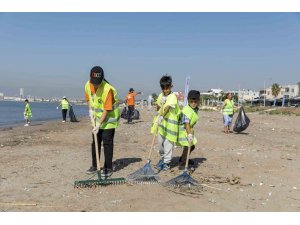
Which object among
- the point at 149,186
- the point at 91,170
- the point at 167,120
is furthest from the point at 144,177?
the point at 167,120

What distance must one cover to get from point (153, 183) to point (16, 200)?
7.05ft

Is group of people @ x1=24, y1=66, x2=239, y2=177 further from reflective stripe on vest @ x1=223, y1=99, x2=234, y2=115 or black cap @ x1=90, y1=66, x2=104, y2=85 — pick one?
reflective stripe on vest @ x1=223, y1=99, x2=234, y2=115

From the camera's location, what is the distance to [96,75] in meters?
6.64

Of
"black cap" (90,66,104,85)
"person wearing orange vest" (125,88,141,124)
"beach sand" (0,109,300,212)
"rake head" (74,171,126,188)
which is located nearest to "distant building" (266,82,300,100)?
"person wearing orange vest" (125,88,141,124)

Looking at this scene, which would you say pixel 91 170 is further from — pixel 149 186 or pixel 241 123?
pixel 241 123

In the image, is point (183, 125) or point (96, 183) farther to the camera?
point (183, 125)

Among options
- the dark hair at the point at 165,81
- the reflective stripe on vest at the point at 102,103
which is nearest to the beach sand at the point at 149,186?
the reflective stripe on vest at the point at 102,103

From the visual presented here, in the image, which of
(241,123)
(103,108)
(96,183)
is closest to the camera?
(96,183)

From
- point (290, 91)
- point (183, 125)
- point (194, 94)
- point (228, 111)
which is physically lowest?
point (228, 111)

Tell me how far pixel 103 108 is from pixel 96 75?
62 centimetres

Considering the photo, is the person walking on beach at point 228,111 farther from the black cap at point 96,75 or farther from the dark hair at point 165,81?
the black cap at point 96,75

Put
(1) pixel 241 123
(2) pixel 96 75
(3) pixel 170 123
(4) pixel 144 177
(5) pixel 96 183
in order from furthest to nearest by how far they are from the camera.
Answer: (1) pixel 241 123 → (3) pixel 170 123 → (2) pixel 96 75 → (4) pixel 144 177 → (5) pixel 96 183

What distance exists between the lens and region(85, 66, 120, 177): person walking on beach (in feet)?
22.0

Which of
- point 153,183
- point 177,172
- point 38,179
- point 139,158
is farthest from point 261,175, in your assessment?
point 38,179
